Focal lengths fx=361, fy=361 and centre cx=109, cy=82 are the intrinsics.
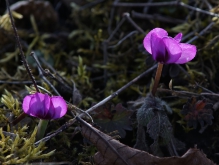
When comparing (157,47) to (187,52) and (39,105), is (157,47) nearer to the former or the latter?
(187,52)

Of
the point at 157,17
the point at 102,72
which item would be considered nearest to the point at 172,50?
the point at 102,72

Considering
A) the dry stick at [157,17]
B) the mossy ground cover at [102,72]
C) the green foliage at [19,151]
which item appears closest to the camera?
the green foliage at [19,151]

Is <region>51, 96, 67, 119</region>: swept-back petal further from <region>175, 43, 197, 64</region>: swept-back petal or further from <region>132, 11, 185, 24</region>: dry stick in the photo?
<region>132, 11, 185, 24</region>: dry stick

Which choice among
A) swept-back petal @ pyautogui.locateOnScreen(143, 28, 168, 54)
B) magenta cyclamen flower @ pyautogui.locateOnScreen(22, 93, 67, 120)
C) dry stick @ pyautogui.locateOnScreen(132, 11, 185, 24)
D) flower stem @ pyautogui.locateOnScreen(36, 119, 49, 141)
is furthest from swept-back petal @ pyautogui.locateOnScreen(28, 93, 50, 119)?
dry stick @ pyautogui.locateOnScreen(132, 11, 185, 24)

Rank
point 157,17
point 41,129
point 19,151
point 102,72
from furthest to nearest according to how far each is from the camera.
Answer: point 157,17, point 102,72, point 41,129, point 19,151

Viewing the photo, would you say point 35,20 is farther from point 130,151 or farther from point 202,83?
point 130,151

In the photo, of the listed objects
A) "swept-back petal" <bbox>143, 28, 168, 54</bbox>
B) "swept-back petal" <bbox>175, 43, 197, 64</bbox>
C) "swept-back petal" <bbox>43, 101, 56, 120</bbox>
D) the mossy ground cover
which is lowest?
the mossy ground cover

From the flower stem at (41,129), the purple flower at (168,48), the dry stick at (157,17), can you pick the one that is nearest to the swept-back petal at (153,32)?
the purple flower at (168,48)

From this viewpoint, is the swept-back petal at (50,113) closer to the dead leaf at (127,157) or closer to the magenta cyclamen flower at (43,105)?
the magenta cyclamen flower at (43,105)
